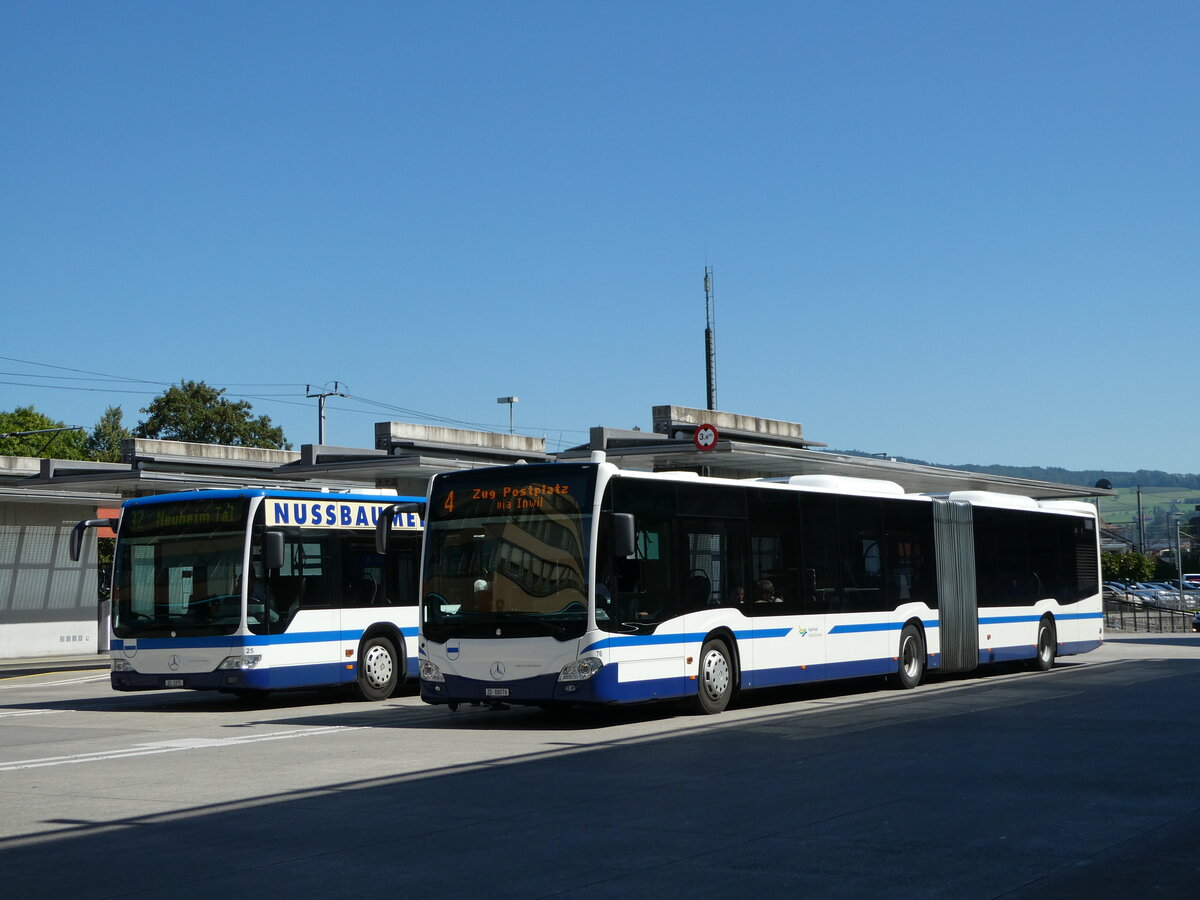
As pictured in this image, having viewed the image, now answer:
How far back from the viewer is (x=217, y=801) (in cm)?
1057

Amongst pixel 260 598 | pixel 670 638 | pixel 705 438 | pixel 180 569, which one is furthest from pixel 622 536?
pixel 705 438

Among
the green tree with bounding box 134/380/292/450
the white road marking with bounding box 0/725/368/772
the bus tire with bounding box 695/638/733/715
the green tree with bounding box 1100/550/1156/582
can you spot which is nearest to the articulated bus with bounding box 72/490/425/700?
the white road marking with bounding box 0/725/368/772

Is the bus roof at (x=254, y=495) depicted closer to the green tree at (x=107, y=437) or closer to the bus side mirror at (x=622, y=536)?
the bus side mirror at (x=622, y=536)

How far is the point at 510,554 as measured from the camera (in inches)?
638

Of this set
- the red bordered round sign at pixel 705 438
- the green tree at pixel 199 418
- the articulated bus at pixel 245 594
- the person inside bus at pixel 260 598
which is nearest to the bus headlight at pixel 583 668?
the articulated bus at pixel 245 594

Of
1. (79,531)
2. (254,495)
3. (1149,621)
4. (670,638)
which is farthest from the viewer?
(1149,621)

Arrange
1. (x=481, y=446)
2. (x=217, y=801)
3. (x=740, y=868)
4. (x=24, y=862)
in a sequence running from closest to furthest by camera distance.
Answer: (x=740, y=868) → (x=24, y=862) → (x=217, y=801) → (x=481, y=446)

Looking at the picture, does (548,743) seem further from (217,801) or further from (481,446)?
(481,446)

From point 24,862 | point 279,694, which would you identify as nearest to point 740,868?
point 24,862

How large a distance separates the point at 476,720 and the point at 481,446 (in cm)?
2258

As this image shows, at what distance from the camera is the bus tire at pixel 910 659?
71.1ft

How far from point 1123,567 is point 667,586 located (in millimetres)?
96153

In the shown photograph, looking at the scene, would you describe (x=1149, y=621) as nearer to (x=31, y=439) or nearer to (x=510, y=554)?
(x=510, y=554)

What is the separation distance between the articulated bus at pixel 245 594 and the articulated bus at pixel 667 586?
2779 mm
